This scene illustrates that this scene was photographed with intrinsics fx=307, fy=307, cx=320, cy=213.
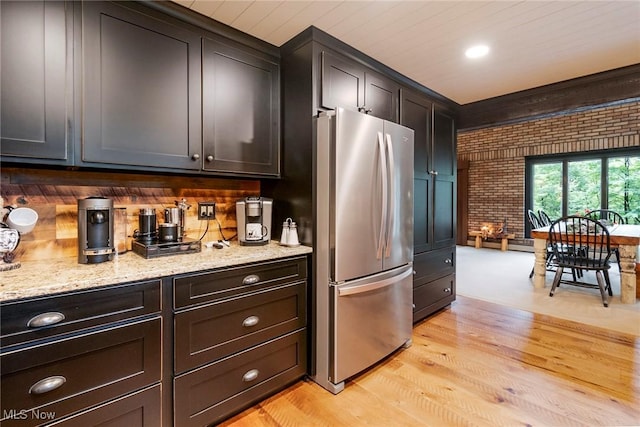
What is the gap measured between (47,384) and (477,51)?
3.19 meters

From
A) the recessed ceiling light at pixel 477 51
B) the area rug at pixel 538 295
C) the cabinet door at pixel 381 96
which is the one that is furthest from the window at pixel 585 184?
the cabinet door at pixel 381 96

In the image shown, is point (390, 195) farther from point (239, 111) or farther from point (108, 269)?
point (108, 269)

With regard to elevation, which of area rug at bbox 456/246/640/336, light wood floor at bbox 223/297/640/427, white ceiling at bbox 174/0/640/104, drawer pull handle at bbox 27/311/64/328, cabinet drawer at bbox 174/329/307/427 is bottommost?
light wood floor at bbox 223/297/640/427

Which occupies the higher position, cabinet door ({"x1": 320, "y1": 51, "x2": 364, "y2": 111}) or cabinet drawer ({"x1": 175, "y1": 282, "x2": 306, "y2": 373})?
cabinet door ({"x1": 320, "y1": 51, "x2": 364, "y2": 111})

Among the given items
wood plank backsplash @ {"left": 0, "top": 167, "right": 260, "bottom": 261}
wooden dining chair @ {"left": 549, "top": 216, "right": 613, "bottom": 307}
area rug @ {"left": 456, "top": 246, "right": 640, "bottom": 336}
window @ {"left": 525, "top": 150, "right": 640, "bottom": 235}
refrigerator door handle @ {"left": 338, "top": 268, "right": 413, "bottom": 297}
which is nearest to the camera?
wood plank backsplash @ {"left": 0, "top": 167, "right": 260, "bottom": 261}

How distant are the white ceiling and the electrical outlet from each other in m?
1.20

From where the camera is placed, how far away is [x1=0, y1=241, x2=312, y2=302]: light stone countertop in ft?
3.79

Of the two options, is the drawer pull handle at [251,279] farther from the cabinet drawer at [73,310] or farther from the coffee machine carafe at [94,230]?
the coffee machine carafe at [94,230]

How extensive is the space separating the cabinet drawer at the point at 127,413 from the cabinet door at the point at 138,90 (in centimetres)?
113

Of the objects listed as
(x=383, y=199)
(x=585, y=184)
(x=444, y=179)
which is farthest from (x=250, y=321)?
(x=585, y=184)

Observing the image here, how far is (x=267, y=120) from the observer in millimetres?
2217

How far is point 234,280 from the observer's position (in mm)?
1657

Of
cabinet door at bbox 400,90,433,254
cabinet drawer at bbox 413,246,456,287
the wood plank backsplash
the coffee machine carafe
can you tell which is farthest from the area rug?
the coffee machine carafe

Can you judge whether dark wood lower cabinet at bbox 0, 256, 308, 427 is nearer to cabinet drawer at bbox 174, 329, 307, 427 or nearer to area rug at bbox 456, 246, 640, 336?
cabinet drawer at bbox 174, 329, 307, 427
